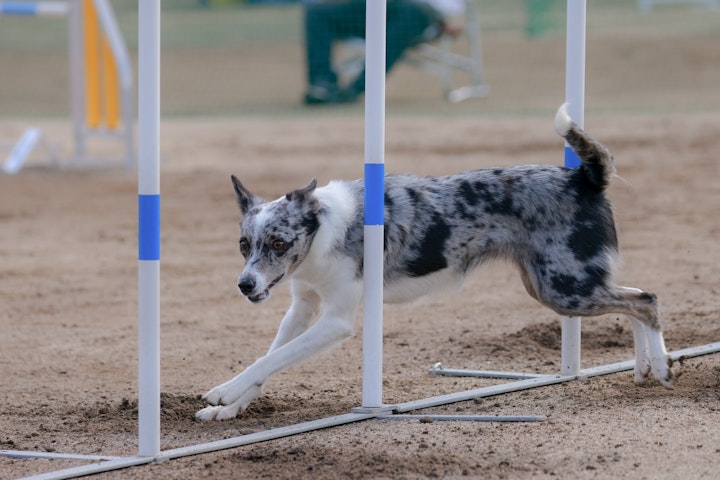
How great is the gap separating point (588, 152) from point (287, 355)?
5.96 feet

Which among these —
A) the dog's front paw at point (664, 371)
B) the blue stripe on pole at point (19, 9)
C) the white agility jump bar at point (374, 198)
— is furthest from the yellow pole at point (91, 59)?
the dog's front paw at point (664, 371)

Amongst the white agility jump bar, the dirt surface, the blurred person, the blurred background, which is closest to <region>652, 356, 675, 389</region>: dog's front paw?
the dirt surface

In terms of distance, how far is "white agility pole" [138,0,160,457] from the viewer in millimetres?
4785

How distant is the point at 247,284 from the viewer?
5340 millimetres

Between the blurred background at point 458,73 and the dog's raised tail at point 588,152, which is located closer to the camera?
the dog's raised tail at point 588,152

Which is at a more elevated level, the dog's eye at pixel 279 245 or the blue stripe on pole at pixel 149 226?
the blue stripe on pole at pixel 149 226

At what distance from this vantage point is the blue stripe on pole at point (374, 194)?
5.54 meters

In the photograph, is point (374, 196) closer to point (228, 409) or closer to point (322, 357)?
point (228, 409)

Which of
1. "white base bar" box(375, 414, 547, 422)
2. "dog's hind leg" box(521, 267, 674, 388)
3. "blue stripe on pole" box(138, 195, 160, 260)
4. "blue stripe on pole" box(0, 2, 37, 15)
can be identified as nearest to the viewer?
"blue stripe on pole" box(138, 195, 160, 260)

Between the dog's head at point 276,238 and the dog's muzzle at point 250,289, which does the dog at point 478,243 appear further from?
the dog's muzzle at point 250,289

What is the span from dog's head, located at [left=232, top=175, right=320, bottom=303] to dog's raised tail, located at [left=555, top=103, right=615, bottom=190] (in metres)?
1.32

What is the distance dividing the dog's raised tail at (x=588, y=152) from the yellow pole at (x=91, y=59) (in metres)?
10.0

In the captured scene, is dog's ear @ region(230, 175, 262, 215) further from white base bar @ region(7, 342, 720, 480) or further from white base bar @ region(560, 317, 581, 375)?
white base bar @ region(560, 317, 581, 375)

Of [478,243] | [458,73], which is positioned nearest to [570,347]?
[478,243]
